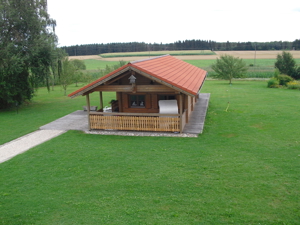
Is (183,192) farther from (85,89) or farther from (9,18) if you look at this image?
(9,18)

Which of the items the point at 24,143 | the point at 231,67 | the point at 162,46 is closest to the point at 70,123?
the point at 24,143

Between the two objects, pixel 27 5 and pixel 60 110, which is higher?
pixel 27 5

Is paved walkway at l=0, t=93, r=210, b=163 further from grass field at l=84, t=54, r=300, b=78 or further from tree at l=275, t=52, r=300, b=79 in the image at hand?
grass field at l=84, t=54, r=300, b=78

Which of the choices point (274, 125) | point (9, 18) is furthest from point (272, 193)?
point (9, 18)

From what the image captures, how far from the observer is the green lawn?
22.2 ft

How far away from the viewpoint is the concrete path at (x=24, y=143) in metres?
11.7

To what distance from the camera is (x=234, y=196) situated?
7.49 meters

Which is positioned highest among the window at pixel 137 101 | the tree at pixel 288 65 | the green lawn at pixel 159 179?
the tree at pixel 288 65

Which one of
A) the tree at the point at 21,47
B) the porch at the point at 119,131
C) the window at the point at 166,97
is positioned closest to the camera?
the porch at the point at 119,131

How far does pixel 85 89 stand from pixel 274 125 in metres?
10.4

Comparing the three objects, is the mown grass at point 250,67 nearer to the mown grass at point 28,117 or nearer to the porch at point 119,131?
the mown grass at point 28,117

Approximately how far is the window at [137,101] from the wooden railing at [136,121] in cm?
114

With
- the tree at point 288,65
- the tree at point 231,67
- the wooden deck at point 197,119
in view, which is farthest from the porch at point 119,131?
the tree at point 288,65

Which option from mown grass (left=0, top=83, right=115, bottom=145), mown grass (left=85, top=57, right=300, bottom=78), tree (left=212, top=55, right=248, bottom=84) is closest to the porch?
mown grass (left=0, top=83, right=115, bottom=145)
